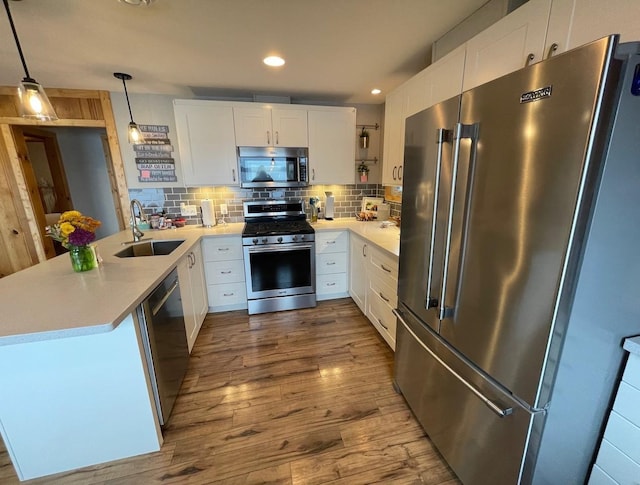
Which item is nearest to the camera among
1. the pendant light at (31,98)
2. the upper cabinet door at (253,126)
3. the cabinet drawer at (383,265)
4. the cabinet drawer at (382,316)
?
the pendant light at (31,98)

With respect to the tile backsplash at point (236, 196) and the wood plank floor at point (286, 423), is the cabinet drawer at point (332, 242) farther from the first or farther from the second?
the wood plank floor at point (286, 423)

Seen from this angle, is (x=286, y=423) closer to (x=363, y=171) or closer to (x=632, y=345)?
(x=632, y=345)

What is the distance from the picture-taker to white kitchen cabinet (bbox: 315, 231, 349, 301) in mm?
3070

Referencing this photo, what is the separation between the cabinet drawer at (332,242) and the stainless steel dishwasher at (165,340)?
1.54 meters

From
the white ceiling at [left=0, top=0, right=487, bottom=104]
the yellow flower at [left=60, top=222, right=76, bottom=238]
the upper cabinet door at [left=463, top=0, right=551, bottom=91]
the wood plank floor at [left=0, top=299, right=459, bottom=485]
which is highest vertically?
the white ceiling at [left=0, top=0, right=487, bottom=104]

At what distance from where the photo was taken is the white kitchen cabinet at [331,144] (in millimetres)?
3065

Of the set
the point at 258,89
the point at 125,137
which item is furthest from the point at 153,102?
the point at 258,89

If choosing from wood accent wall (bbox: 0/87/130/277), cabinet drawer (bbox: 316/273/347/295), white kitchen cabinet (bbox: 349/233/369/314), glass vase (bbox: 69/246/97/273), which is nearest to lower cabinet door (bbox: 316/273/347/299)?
cabinet drawer (bbox: 316/273/347/295)

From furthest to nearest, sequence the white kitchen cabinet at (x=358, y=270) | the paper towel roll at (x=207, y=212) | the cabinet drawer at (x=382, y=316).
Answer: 1. the paper towel roll at (x=207, y=212)
2. the white kitchen cabinet at (x=358, y=270)
3. the cabinet drawer at (x=382, y=316)

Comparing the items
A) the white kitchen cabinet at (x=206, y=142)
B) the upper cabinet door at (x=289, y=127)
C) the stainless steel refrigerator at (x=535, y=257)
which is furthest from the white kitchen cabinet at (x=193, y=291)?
the stainless steel refrigerator at (x=535, y=257)

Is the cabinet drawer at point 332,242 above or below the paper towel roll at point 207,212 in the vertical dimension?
below

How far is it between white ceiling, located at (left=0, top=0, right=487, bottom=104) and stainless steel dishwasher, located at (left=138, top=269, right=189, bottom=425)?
1.60 m

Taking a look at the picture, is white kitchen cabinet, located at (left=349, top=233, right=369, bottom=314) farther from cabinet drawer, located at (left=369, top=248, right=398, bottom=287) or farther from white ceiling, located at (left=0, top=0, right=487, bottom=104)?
white ceiling, located at (left=0, top=0, right=487, bottom=104)

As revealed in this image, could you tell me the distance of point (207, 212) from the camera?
3.11 meters
